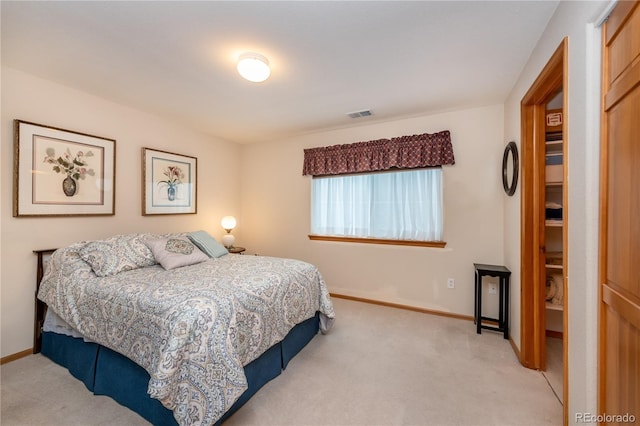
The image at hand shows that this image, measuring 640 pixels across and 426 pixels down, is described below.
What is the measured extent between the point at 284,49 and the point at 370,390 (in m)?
2.52

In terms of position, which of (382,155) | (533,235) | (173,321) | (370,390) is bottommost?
(370,390)

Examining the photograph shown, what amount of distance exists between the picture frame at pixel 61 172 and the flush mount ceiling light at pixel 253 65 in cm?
186

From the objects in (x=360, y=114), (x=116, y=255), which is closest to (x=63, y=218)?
(x=116, y=255)

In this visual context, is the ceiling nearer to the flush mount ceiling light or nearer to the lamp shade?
the flush mount ceiling light

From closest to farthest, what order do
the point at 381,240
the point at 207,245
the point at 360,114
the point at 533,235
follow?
the point at 533,235, the point at 207,245, the point at 360,114, the point at 381,240

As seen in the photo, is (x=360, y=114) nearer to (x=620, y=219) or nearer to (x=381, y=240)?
(x=381, y=240)

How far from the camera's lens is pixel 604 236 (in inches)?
43.5

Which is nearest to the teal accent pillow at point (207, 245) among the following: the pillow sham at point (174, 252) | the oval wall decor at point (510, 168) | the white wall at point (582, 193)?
the pillow sham at point (174, 252)

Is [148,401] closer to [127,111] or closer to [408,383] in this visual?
[408,383]

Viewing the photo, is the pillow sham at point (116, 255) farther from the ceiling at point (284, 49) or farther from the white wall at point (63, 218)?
the ceiling at point (284, 49)

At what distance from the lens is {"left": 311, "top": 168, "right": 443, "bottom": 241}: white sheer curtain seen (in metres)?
3.15

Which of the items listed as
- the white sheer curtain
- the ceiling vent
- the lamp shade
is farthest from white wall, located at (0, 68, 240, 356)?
the ceiling vent

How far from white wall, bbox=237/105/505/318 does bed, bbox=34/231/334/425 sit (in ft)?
3.93

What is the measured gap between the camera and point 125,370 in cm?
164
